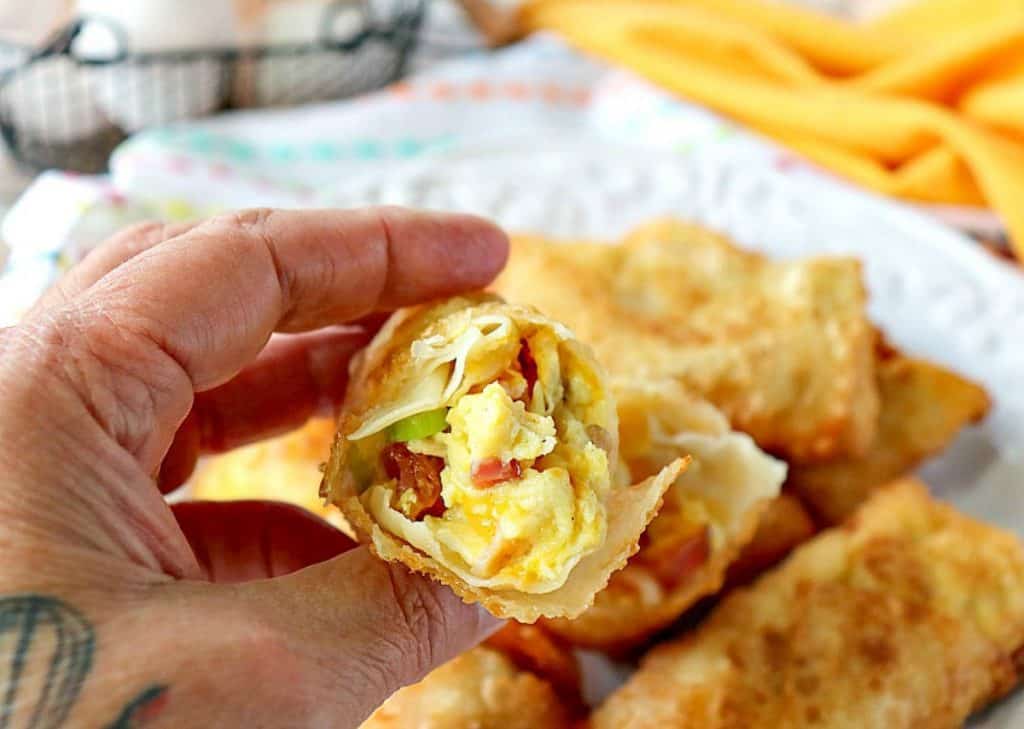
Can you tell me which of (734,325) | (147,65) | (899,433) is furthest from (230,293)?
(147,65)

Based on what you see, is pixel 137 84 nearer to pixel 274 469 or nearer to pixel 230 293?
pixel 274 469

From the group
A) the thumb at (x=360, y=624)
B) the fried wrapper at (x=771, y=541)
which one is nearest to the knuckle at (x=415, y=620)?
the thumb at (x=360, y=624)

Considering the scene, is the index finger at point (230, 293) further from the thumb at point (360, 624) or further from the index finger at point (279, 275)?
the thumb at point (360, 624)

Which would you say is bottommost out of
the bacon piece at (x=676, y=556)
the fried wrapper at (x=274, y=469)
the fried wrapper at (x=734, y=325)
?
the fried wrapper at (x=274, y=469)

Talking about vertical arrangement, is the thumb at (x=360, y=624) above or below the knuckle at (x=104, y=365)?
below

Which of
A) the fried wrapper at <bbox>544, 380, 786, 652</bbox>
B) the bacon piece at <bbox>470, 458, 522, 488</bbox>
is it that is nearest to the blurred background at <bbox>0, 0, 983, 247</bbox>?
the fried wrapper at <bbox>544, 380, 786, 652</bbox>

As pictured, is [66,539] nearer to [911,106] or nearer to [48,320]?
[48,320]

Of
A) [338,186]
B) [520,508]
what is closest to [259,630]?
[520,508]
